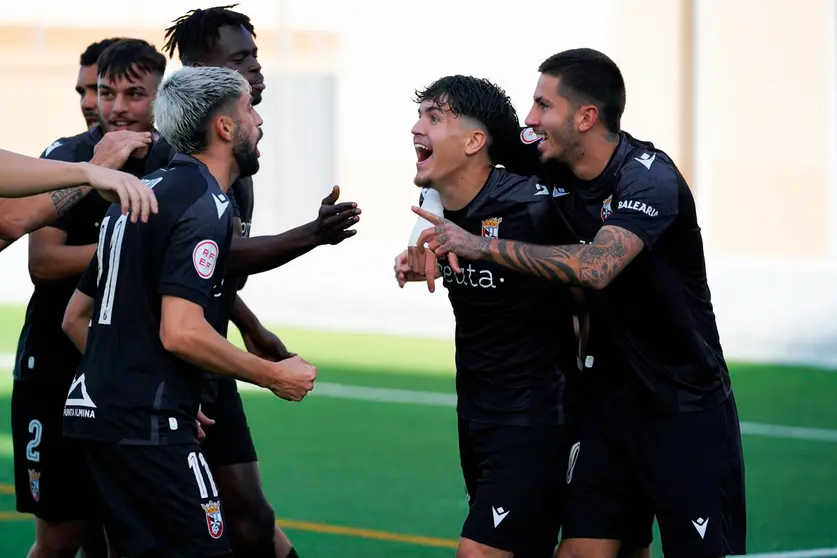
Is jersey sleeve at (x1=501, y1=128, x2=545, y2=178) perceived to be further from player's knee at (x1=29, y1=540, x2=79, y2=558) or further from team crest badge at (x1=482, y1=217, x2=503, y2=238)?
player's knee at (x1=29, y1=540, x2=79, y2=558)

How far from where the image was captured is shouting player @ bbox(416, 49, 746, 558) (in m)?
5.81

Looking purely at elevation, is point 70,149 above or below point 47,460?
above

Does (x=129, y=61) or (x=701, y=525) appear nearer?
(x=701, y=525)

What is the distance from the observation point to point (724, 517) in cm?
586

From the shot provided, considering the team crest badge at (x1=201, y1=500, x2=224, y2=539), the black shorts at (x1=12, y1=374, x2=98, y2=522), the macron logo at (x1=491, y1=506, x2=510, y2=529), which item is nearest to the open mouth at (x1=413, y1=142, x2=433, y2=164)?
the macron logo at (x1=491, y1=506, x2=510, y2=529)

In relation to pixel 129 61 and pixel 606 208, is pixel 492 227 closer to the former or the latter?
pixel 606 208

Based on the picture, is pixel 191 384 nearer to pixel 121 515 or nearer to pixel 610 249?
pixel 121 515

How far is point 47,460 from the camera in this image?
6633 millimetres

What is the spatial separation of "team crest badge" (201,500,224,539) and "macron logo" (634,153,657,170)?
2196 mm

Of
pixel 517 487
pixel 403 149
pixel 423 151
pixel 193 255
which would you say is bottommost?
pixel 517 487

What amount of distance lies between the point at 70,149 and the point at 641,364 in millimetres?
2924

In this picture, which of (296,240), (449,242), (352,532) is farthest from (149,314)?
(352,532)

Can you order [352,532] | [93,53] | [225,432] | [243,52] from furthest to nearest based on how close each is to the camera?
[352,532] < [93,53] < [243,52] < [225,432]

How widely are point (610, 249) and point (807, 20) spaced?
13.3m
